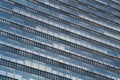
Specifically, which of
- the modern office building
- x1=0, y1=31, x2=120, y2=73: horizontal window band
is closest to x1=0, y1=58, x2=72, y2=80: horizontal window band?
the modern office building

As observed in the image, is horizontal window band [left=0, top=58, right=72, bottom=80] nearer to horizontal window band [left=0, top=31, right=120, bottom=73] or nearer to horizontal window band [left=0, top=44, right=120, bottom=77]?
horizontal window band [left=0, top=44, right=120, bottom=77]

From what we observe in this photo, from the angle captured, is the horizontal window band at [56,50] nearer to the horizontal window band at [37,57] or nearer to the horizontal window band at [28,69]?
the horizontal window band at [37,57]

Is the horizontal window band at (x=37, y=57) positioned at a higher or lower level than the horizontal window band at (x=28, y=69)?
higher

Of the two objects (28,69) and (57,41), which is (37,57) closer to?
(28,69)

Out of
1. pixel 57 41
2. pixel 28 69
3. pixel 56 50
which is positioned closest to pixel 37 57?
pixel 28 69

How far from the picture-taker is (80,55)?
79.4m

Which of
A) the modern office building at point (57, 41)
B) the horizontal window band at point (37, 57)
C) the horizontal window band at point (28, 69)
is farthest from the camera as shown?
the modern office building at point (57, 41)

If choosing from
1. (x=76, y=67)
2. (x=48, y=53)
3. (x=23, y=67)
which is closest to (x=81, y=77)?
(x=76, y=67)

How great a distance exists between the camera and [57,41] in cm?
7881

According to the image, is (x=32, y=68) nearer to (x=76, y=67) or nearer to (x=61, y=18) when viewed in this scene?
(x=76, y=67)

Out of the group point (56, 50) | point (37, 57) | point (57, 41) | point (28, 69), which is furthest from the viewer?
point (57, 41)

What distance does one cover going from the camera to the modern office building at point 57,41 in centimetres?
7056

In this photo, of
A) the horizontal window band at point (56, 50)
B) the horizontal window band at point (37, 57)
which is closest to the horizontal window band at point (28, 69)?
the horizontal window band at point (37, 57)

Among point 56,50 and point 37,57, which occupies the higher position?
point 56,50
